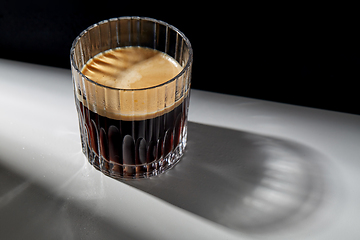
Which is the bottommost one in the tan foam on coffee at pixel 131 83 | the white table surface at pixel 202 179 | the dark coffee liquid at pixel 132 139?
the white table surface at pixel 202 179

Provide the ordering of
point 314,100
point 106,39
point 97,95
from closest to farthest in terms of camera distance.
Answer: point 97,95 < point 106,39 < point 314,100

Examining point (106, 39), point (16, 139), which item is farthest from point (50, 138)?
point (106, 39)

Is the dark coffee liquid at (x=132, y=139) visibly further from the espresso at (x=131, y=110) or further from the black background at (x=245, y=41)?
the black background at (x=245, y=41)

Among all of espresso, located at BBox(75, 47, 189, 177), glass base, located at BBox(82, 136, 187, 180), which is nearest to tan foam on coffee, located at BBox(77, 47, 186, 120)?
espresso, located at BBox(75, 47, 189, 177)

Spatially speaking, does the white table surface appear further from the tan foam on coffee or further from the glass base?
the tan foam on coffee

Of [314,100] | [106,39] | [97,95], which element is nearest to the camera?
[97,95]

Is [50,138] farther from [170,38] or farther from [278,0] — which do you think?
[278,0]

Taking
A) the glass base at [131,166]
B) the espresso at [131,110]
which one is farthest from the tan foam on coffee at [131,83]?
the glass base at [131,166]
